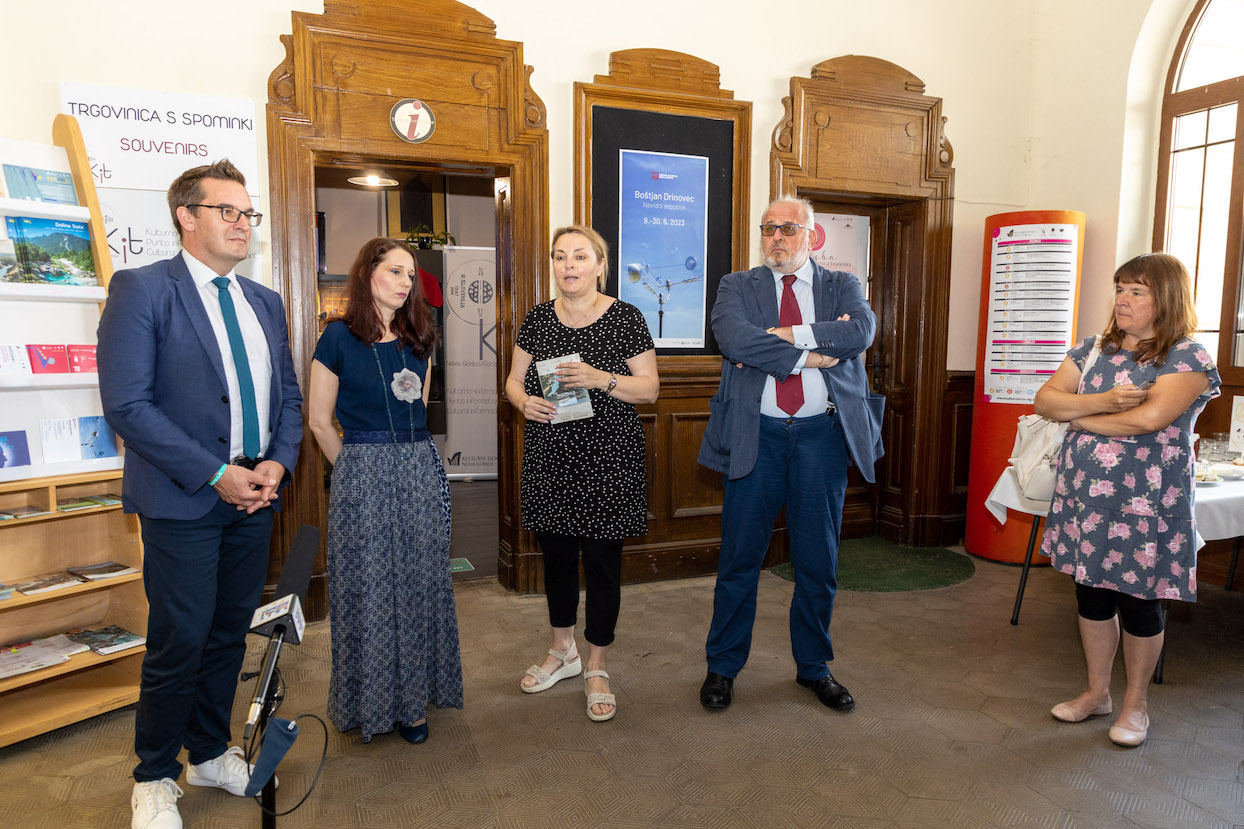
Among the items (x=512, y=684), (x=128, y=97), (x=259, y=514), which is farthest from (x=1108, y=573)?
(x=128, y=97)

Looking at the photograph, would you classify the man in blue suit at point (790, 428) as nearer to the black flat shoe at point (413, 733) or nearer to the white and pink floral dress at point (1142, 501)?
the white and pink floral dress at point (1142, 501)

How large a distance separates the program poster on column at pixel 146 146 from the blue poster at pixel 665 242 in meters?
1.91

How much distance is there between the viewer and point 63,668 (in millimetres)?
2734

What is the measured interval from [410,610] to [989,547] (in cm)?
384

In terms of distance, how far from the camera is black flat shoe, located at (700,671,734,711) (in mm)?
2938

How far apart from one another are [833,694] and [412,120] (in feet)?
10.5

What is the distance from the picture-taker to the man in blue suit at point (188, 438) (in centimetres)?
203

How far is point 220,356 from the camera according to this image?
2162mm

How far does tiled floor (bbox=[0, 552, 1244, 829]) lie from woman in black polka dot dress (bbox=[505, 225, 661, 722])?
37cm

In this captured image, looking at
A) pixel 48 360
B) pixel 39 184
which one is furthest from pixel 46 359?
pixel 39 184

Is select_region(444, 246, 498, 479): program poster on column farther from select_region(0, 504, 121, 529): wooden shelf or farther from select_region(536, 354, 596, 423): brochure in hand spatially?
select_region(536, 354, 596, 423): brochure in hand

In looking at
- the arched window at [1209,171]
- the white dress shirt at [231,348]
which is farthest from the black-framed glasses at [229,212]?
the arched window at [1209,171]

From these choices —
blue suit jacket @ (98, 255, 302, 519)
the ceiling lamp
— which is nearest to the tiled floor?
blue suit jacket @ (98, 255, 302, 519)

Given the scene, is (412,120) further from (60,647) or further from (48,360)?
(60,647)
